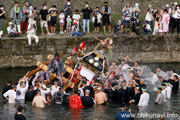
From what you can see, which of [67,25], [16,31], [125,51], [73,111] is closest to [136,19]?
[125,51]

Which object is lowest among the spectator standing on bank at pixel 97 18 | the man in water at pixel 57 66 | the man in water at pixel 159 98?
the man in water at pixel 159 98

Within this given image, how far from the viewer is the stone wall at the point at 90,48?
2544 cm

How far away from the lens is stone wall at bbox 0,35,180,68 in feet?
83.5

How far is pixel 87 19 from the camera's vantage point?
26.2m

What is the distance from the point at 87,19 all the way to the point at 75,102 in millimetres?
10027

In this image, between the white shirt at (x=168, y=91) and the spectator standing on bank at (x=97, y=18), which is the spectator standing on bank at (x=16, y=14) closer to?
the spectator standing on bank at (x=97, y=18)

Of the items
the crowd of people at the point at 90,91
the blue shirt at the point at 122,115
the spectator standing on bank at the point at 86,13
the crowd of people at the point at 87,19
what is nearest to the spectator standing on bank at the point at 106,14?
the crowd of people at the point at 87,19

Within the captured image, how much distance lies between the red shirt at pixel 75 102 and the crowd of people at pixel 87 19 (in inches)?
349

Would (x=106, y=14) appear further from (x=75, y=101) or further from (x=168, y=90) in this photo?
(x=75, y=101)

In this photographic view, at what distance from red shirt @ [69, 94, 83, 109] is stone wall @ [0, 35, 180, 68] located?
8.87 metres

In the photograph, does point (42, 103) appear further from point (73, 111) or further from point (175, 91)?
point (175, 91)

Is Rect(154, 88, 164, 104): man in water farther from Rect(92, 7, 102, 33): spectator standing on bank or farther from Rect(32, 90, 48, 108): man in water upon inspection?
Rect(92, 7, 102, 33): spectator standing on bank

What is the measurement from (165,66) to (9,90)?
36.8ft

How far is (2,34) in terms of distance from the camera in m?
25.9
